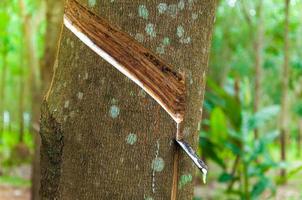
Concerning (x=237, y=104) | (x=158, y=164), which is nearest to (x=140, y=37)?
(x=158, y=164)

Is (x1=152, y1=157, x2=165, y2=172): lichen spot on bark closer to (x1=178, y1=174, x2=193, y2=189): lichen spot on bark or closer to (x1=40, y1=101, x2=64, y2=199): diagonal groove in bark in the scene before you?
(x1=178, y1=174, x2=193, y2=189): lichen spot on bark

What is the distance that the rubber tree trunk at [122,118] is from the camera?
1668mm

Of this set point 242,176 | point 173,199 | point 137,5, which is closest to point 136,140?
point 173,199

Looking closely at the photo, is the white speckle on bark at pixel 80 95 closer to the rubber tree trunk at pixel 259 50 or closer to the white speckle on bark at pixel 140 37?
Answer: the white speckle on bark at pixel 140 37

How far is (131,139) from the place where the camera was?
167cm

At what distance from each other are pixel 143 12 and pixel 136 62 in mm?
152

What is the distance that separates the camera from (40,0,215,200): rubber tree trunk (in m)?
1.67

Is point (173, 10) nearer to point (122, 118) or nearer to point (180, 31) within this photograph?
point (180, 31)

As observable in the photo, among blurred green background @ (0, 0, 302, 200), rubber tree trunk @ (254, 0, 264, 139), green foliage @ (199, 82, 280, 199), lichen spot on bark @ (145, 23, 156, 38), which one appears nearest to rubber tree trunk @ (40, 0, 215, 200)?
lichen spot on bark @ (145, 23, 156, 38)

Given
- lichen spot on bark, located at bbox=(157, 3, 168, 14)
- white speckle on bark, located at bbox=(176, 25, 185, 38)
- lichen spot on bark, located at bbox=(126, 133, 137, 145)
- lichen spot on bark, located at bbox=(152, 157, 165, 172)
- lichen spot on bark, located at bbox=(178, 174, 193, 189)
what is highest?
lichen spot on bark, located at bbox=(157, 3, 168, 14)

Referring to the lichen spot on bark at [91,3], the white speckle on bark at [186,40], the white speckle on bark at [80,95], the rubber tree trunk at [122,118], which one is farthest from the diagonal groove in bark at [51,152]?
the white speckle on bark at [186,40]

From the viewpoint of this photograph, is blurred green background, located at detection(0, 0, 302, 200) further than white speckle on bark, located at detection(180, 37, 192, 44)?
Yes

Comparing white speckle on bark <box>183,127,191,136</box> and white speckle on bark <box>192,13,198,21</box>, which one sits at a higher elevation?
white speckle on bark <box>192,13,198,21</box>

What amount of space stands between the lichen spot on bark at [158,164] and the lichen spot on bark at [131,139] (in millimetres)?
87
